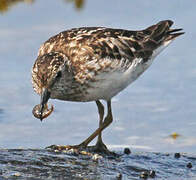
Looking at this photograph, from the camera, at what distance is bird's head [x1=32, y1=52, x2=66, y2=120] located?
29.2 feet

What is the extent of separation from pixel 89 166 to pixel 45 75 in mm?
1414

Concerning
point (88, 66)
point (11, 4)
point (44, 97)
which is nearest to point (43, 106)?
point (44, 97)

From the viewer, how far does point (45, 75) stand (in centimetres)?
888

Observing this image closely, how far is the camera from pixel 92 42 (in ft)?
32.1

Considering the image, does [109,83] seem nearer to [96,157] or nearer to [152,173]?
[96,157]

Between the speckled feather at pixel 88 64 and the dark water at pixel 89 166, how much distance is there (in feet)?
3.19

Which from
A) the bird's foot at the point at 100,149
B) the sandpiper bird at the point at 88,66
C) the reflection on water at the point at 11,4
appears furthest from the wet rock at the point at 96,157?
the reflection on water at the point at 11,4

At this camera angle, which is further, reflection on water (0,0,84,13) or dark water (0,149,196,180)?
reflection on water (0,0,84,13)

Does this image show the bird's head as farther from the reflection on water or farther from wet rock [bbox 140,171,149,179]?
the reflection on water

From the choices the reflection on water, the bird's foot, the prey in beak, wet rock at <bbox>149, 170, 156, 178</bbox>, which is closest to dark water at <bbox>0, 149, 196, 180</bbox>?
wet rock at <bbox>149, 170, 156, 178</bbox>

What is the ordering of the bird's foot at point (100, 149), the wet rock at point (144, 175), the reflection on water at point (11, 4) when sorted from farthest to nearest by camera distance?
1. the reflection on water at point (11, 4)
2. the bird's foot at point (100, 149)
3. the wet rock at point (144, 175)

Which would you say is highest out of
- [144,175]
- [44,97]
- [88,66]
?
[88,66]

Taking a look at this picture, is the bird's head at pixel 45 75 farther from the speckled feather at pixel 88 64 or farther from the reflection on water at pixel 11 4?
the reflection on water at pixel 11 4

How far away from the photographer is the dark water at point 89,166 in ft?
26.7
